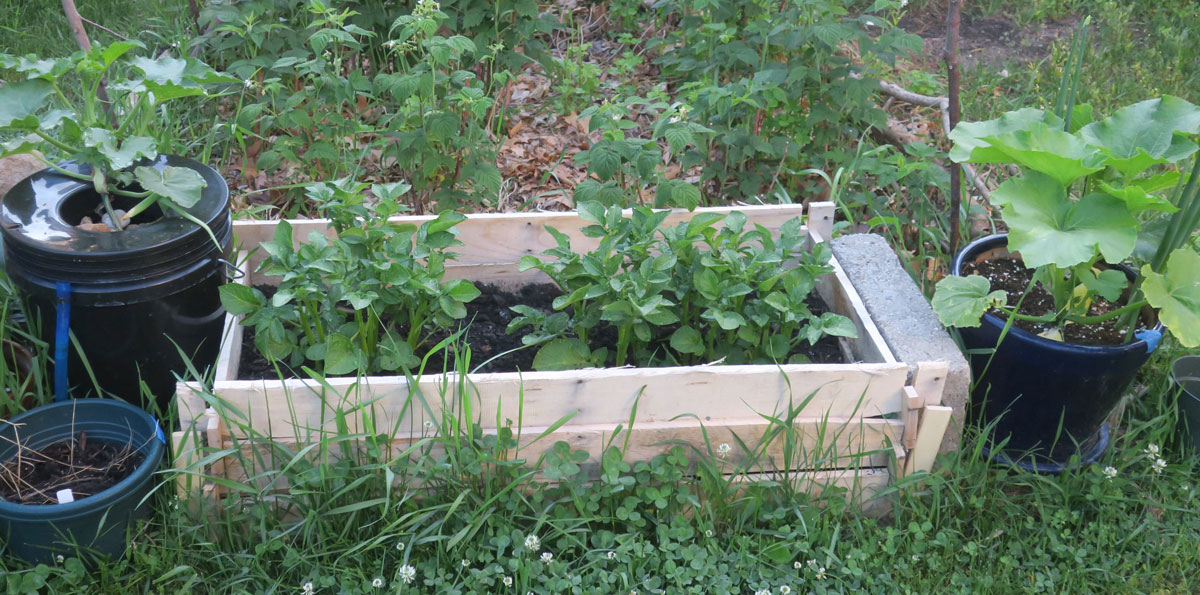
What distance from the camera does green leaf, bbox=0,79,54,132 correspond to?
2205 millimetres

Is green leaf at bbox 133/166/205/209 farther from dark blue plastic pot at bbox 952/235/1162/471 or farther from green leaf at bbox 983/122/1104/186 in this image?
dark blue plastic pot at bbox 952/235/1162/471

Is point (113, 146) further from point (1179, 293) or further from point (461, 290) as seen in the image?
point (1179, 293)

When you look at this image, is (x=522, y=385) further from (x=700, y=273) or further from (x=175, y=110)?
(x=175, y=110)

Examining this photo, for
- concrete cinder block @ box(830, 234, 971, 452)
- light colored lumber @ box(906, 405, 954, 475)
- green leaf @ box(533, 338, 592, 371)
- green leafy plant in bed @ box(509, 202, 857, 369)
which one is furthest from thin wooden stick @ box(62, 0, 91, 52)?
light colored lumber @ box(906, 405, 954, 475)

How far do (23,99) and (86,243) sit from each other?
393mm

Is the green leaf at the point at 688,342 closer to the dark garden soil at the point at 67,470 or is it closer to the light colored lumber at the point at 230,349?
the light colored lumber at the point at 230,349

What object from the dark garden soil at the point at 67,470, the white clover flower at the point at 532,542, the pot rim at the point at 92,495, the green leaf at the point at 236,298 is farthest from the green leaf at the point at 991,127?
the dark garden soil at the point at 67,470

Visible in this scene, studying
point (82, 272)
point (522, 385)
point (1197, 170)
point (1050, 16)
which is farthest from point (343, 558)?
point (1050, 16)

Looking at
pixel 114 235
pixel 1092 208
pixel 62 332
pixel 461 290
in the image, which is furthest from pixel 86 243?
pixel 1092 208

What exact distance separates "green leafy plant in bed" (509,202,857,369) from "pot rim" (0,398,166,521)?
0.95 m

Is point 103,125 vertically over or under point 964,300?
over

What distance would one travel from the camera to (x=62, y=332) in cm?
232

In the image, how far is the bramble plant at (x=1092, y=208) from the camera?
203cm

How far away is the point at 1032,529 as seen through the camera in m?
2.36
